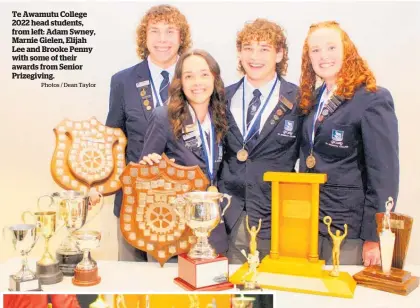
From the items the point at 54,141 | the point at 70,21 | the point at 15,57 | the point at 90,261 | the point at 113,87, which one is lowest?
the point at 90,261

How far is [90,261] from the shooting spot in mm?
2250

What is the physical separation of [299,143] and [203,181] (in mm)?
663

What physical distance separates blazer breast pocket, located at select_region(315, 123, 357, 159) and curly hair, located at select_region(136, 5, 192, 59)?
94 cm

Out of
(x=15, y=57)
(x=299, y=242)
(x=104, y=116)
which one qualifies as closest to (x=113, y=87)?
(x=104, y=116)

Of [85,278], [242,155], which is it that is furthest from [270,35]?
[85,278]

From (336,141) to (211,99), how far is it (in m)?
0.75

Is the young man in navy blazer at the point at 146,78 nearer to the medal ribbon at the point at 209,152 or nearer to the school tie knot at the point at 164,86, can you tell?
the school tie knot at the point at 164,86

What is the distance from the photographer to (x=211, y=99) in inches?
109

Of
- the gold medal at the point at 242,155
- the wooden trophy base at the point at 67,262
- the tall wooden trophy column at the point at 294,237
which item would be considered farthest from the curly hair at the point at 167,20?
the wooden trophy base at the point at 67,262

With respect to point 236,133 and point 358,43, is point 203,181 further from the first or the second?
point 358,43

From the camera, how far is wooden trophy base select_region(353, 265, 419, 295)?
2104 mm

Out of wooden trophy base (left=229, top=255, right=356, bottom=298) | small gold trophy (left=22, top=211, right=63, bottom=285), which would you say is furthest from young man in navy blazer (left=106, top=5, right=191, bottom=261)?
wooden trophy base (left=229, top=255, right=356, bottom=298)

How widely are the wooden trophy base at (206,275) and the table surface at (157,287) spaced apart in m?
0.05

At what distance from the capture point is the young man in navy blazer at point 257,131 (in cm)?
273
